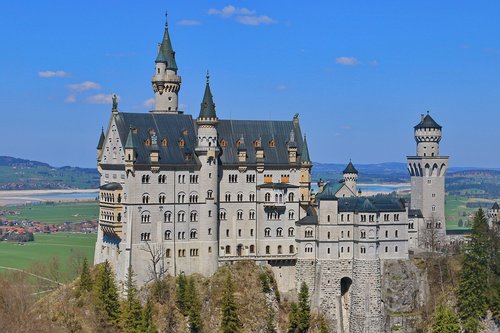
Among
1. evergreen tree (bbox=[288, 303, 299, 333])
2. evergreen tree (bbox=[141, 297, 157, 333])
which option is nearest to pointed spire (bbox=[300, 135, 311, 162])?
evergreen tree (bbox=[288, 303, 299, 333])

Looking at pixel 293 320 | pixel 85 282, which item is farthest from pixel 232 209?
pixel 85 282

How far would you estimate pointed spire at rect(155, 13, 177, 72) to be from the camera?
392ft

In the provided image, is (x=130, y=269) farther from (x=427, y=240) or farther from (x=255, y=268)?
(x=427, y=240)

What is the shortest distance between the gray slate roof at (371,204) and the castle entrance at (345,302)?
8.77m

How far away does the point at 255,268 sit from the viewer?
370 feet

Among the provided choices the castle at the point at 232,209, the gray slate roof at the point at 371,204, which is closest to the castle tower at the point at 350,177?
the castle at the point at 232,209

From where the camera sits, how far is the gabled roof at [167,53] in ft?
392

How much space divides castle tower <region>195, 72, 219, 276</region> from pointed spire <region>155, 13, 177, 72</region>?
1117cm

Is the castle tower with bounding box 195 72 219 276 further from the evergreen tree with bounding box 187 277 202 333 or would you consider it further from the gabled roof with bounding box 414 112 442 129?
the gabled roof with bounding box 414 112 442 129

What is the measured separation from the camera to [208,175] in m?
110

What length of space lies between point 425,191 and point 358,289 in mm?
20663


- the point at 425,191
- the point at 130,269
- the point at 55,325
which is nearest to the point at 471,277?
the point at 425,191

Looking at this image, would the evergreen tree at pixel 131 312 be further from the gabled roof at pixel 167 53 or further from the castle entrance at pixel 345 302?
the gabled roof at pixel 167 53

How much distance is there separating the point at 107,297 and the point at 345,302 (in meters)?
29.7
